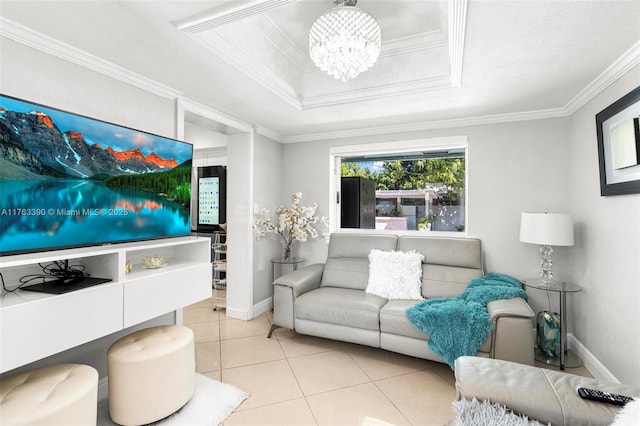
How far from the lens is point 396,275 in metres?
3.08

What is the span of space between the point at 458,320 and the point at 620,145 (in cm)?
159

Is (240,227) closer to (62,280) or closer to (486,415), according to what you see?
(62,280)

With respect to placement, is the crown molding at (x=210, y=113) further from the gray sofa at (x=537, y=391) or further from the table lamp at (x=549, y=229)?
the table lamp at (x=549, y=229)

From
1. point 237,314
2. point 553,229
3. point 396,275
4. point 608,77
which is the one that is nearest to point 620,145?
point 608,77

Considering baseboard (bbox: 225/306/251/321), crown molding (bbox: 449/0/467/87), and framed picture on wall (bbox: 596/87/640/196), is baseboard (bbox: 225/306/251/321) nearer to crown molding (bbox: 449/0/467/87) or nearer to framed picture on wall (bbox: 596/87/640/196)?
crown molding (bbox: 449/0/467/87)

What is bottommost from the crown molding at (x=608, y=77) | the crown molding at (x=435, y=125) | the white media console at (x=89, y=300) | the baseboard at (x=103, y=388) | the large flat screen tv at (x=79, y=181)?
the baseboard at (x=103, y=388)

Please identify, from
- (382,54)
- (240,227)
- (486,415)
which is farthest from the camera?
(240,227)

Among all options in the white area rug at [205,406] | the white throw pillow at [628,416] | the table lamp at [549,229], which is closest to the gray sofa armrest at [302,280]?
the white area rug at [205,406]

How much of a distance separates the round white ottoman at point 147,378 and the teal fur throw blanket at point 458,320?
1684 mm

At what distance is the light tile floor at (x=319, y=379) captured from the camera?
1959 millimetres

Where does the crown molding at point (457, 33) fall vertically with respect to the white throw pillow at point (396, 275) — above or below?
above

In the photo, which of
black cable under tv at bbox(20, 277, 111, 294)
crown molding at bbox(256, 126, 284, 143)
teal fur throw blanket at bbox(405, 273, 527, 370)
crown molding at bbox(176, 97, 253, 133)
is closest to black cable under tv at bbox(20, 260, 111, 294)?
black cable under tv at bbox(20, 277, 111, 294)

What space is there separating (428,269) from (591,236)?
1.33 m

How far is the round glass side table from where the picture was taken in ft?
8.24
